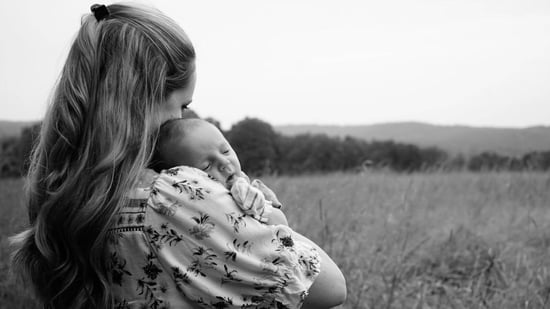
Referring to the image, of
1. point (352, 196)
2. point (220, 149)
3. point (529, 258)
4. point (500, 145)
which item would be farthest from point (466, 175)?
point (220, 149)

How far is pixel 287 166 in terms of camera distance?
8422mm

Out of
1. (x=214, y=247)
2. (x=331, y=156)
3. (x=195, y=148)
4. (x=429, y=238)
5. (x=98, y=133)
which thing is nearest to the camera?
(x=214, y=247)

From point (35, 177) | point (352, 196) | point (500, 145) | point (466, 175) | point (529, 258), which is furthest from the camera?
point (500, 145)

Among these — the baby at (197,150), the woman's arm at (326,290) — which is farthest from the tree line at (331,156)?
the woman's arm at (326,290)

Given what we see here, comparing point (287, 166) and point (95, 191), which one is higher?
point (95, 191)

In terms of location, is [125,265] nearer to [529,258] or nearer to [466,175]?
[529,258]

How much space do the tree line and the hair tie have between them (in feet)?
13.0

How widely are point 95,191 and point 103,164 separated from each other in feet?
0.21

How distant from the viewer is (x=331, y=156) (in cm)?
973

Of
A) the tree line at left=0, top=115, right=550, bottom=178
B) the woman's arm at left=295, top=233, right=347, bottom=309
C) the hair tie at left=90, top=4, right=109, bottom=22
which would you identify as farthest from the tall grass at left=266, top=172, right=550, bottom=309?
the hair tie at left=90, top=4, right=109, bottom=22

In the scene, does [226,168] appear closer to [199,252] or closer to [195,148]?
[195,148]

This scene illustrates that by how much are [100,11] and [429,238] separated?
269 centimetres

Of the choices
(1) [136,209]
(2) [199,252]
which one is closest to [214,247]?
(2) [199,252]

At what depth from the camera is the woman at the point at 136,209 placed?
40.5 inches
